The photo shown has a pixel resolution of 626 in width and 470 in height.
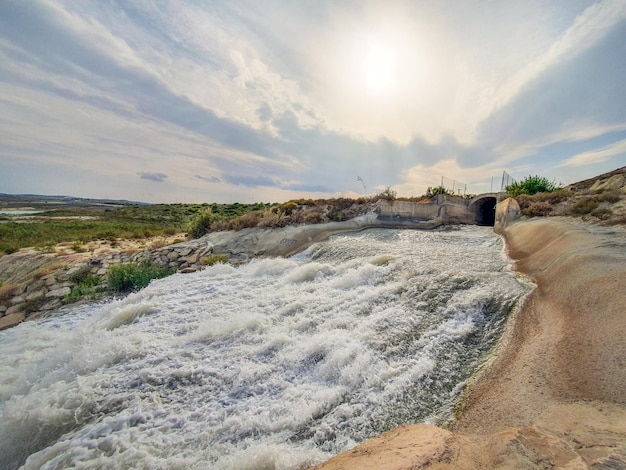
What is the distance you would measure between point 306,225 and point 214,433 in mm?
13301

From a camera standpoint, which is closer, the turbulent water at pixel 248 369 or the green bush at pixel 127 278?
the turbulent water at pixel 248 369

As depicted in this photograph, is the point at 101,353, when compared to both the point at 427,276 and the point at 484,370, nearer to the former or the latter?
the point at 484,370

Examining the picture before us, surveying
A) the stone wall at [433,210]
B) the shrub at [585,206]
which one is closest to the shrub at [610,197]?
the shrub at [585,206]

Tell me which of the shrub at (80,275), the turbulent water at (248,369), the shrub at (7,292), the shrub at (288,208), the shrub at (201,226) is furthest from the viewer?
the shrub at (201,226)

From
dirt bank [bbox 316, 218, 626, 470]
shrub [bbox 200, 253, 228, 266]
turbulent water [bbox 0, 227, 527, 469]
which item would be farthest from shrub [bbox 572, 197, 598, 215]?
shrub [bbox 200, 253, 228, 266]

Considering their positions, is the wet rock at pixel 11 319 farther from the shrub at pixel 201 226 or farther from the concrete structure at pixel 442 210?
the concrete structure at pixel 442 210

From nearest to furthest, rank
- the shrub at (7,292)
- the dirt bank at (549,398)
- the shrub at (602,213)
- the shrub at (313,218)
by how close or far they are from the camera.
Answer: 1. the dirt bank at (549,398)
2. the shrub at (7,292)
3. the shrub at (602,213)
4. the shrub at (313,218)

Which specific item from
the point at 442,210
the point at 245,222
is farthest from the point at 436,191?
the point at 245,222

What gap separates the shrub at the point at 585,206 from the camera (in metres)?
12.0

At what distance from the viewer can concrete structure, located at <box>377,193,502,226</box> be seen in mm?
19250

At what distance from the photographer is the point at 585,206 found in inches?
480

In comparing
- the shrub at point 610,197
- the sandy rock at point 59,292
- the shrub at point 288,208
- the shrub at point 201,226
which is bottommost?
the sandy rock at point 59,292

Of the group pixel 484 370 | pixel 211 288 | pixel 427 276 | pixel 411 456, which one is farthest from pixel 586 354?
pixel 211 288

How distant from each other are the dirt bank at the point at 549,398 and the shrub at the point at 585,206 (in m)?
8.66
